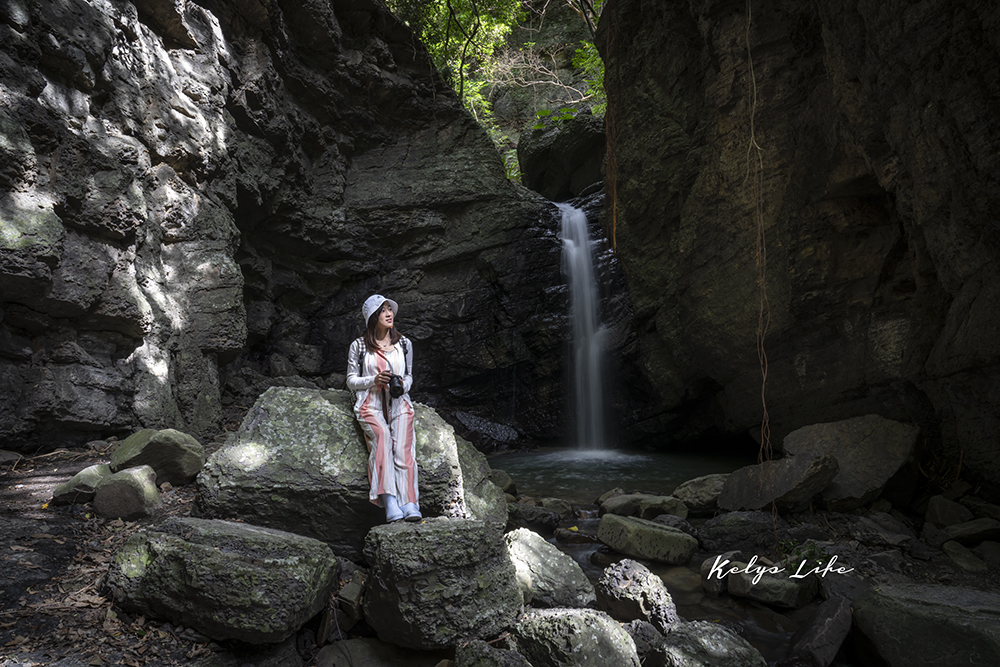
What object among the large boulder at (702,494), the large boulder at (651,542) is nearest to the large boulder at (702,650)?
the large boulder at (651,542)

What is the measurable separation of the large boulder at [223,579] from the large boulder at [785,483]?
169 inches

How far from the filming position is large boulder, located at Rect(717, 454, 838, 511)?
5145 millimetres

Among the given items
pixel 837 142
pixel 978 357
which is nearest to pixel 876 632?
pixel 978 357

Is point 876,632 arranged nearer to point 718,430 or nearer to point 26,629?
point 26,629

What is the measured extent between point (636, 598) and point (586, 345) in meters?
8.52

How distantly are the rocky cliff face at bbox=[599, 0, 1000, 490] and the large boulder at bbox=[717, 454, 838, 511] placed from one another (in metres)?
1.38

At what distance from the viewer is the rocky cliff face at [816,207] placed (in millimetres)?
4418

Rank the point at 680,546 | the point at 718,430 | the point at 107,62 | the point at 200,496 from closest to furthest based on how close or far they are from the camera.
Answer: the point at 200,496 → the point at 680,546 → the point at 107,62 → the point at 718,430

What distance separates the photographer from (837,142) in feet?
19.5

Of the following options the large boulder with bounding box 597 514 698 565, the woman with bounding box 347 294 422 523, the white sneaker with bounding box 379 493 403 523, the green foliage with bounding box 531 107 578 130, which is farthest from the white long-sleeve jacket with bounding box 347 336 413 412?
the green foliage with bounding box 531 107 578 130

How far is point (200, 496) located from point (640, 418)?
30.1ft

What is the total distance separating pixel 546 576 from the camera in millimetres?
3621

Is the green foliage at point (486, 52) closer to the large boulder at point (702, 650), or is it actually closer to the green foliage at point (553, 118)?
the green foliage at point (553, 118)

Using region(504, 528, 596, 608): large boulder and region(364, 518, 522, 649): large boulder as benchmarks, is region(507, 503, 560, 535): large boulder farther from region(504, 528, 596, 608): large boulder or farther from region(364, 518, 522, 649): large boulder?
region(364, 518, 522, 649): large boulder
